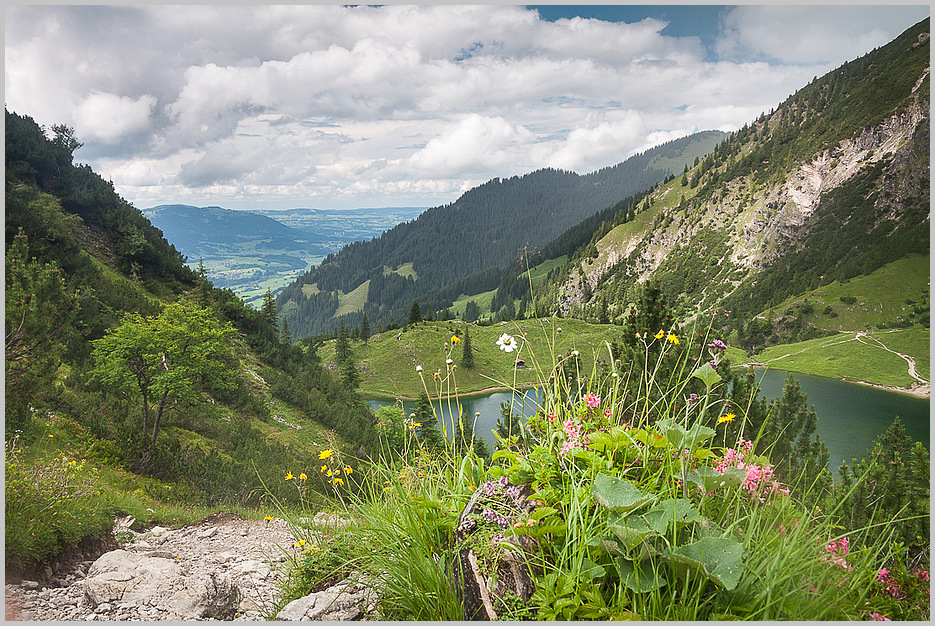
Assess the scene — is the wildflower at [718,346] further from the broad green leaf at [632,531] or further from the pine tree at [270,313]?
the pine tree at [270,313]

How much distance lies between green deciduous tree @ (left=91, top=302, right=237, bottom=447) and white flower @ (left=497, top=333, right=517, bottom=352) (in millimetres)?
6787

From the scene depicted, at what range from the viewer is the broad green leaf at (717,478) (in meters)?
1.76

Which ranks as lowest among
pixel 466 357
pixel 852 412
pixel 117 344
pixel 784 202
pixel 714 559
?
pixel 852 412

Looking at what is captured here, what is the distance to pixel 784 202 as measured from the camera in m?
103

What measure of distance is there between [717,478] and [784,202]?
133 metres

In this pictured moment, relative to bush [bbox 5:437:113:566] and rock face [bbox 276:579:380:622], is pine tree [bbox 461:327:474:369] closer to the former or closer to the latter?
rock face [bbox 276:579:380:622]

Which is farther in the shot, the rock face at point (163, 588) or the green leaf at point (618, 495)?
the rock face at point (163, 588)

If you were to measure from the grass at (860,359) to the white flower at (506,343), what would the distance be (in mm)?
6234

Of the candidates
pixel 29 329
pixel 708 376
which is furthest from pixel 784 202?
pixel 29 329

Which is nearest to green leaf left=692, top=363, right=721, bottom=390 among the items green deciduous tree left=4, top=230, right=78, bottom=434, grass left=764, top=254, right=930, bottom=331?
green deciduous tree left=4, top=230, right=78, bottom=434

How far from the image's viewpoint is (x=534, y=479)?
2.06m

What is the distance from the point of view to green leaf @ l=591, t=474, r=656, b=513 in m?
1.56

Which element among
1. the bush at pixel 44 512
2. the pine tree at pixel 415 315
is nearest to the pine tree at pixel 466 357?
the bush at pixel 44 512

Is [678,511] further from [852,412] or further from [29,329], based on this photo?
[852,412]
